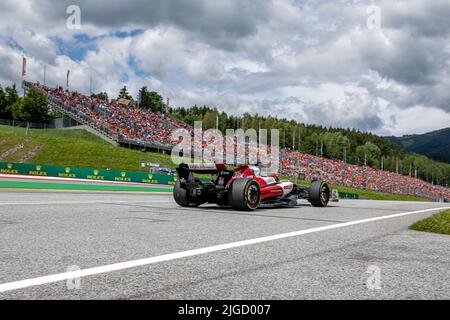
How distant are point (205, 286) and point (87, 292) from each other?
85cm

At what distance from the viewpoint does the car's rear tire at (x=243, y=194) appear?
1032cm

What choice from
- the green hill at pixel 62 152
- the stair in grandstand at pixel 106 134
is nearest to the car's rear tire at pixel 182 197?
the green hill at pixel 62 152

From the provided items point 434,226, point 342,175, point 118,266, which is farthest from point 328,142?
point 118,266

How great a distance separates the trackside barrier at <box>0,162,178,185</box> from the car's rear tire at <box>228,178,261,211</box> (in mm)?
23815

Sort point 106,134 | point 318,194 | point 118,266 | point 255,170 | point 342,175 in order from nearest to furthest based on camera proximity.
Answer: point 118,266, point 255,170, point 318,194, point 106,134, point 342,175

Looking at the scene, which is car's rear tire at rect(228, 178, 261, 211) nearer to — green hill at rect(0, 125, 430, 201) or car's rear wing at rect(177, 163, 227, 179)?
car's rear wing at rect(177, 163, 227, 179)

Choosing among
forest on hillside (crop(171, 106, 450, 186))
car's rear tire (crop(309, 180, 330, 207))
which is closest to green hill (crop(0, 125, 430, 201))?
car's rear tire (crop(309, 180, 330, 207))

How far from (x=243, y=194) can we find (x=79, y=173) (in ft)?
80.2

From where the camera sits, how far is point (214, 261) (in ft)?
13.3

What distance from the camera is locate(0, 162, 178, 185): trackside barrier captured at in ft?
97.8
